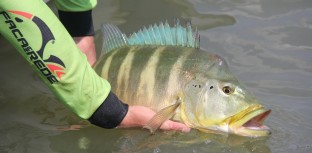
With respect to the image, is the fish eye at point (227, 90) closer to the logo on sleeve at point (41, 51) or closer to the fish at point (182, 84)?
the fish at point (182, 84)

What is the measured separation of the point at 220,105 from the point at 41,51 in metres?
0.79

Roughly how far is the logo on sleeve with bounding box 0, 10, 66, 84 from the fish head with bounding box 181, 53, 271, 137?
0.59 m

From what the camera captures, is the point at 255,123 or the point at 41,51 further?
the point at 255,123

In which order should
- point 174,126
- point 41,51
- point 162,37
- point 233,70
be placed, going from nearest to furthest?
1. point 41,51
2. point 174,126
3. point 162,37
4. point 233,70

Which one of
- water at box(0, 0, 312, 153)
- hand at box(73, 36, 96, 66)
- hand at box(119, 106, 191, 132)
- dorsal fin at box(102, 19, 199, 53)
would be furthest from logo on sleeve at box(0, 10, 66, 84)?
hand at box(73, 36, 96, 66)

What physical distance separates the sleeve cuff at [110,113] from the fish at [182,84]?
0.14 m

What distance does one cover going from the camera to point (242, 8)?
4.13 m

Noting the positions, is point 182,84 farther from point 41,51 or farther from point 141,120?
point 41,51

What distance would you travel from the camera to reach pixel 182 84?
252 centimetres

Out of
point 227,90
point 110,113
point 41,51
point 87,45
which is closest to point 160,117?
point 110,113

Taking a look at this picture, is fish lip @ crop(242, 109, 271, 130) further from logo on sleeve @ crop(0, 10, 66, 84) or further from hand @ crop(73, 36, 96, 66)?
hand @ crop(73, 36, 96, 66)

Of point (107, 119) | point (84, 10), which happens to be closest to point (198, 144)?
point (107, 119)

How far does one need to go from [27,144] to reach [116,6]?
5.59 feet

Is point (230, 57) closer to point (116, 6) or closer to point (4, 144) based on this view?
point (116, 6)
